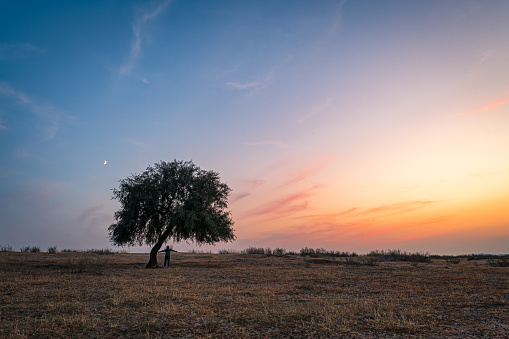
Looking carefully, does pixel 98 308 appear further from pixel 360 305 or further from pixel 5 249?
pixel 5 249

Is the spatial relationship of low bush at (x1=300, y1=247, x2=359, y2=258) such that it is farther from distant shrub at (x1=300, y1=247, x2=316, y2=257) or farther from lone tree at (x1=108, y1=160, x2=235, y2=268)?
lone tree at (x1=108, y1=160, x2=235, y2=268)

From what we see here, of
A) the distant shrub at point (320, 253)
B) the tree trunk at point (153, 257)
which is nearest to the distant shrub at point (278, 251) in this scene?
the distant shrub at point (320, 253)

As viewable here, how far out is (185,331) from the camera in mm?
8742

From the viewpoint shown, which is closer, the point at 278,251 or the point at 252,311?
the point at 252,311

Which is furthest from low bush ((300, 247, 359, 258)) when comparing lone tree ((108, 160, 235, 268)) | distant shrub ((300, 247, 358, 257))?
lone tree ((108, 160, 235, 268))

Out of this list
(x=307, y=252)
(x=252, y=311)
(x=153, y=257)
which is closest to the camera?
(x=252, y=311)

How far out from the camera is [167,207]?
107 feet

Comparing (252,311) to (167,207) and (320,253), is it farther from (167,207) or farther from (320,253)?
(320,253)

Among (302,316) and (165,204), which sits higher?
(165,204)

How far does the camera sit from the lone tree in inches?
1240

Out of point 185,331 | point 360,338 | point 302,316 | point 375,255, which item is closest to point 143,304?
point 185,331

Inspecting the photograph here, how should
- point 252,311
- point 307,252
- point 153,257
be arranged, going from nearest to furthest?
1. point 252,311
2. point 153,257
3. point 307,252

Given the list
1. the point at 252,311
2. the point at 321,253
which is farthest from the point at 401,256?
the point at 252,311

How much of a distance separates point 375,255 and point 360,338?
44647 mm
